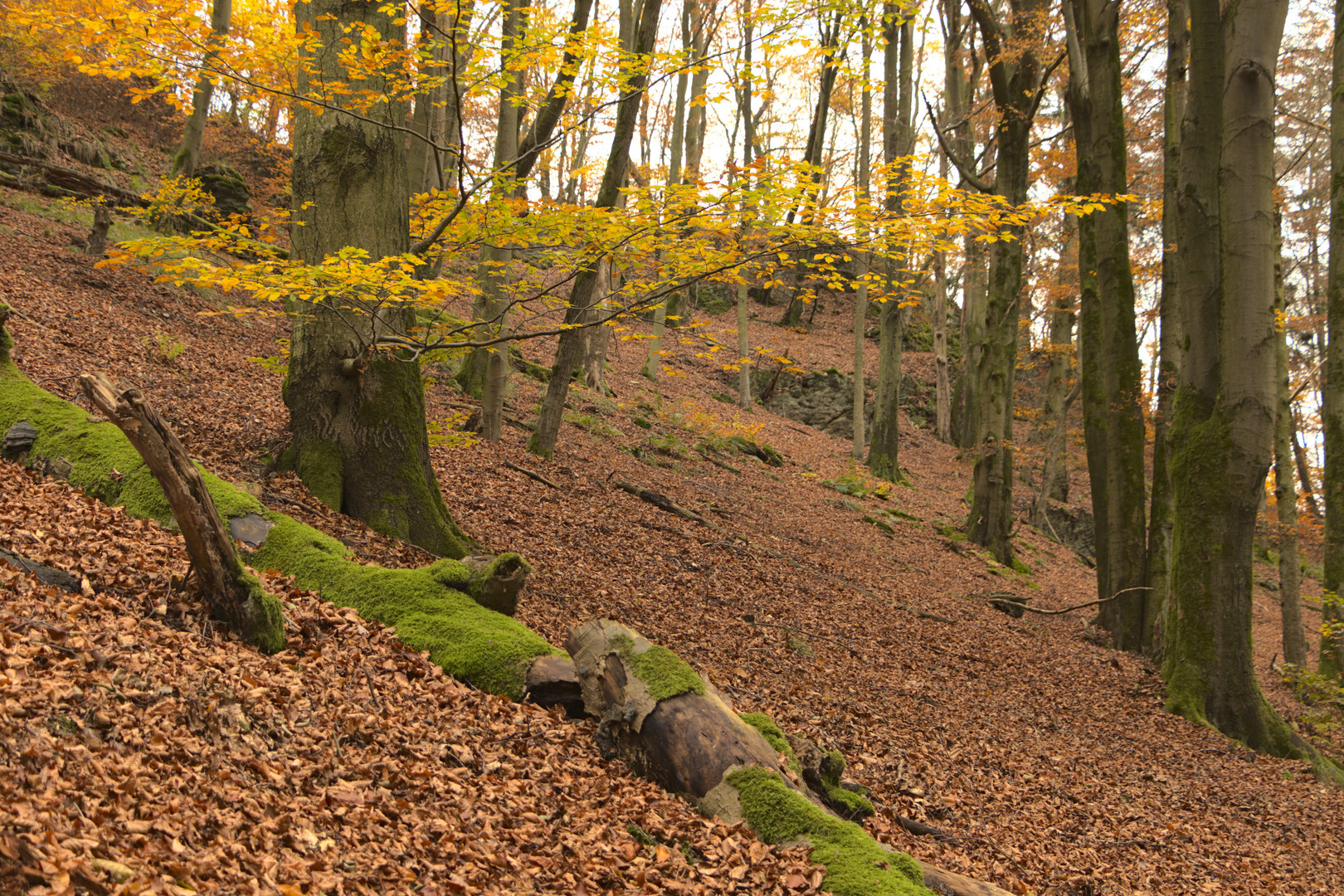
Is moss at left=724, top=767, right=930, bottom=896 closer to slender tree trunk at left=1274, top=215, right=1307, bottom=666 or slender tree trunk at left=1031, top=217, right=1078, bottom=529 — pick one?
slender tree trunk at left=1274, top=215, right=1307, bottom=666

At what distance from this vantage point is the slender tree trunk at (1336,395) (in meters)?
9.89

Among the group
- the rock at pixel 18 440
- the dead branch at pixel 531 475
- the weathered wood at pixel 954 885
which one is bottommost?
the weathered wood at pixel 954 885

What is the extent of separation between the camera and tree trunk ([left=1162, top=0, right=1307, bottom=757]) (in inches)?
295

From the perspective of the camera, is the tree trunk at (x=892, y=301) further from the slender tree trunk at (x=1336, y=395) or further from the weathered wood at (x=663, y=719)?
the weathered wood at (x=663, y=719)

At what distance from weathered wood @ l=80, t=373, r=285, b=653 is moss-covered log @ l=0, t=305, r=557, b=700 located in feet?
2.63

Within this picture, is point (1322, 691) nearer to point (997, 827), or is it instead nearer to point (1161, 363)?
point (1161, 363)

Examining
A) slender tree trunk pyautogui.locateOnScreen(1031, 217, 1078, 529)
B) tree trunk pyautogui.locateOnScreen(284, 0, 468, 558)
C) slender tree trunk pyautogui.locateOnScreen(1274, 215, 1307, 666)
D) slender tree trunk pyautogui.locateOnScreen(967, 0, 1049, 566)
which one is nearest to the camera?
tree trunk pyautogui.locateOnScreen(284, 0, 468, 558)

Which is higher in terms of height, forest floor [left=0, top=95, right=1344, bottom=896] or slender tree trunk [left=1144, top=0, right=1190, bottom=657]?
slender tree trunk [left=1144, top=0, right=1190, bottom=657]

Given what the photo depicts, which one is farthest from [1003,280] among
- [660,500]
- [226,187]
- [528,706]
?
[226,187]

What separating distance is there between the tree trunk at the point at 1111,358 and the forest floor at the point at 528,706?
91 cm

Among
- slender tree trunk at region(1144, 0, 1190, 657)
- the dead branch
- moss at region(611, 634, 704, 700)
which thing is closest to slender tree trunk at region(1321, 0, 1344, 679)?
slender tree trunk at region(1144, 0, 1190, 657)

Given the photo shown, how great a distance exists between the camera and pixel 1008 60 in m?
12.3

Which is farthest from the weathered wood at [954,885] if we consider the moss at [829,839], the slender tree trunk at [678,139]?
the slender tree trunk at [678,139]

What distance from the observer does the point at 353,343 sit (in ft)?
20.1
